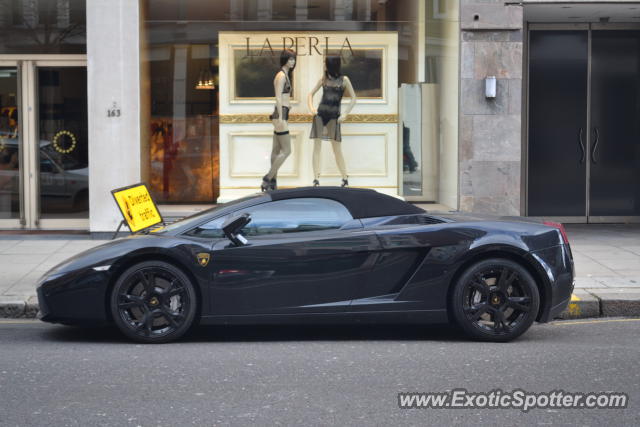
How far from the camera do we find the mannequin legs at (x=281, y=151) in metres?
13.2

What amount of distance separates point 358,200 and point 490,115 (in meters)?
6.05

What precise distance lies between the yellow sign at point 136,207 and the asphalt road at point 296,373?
6.70 feet

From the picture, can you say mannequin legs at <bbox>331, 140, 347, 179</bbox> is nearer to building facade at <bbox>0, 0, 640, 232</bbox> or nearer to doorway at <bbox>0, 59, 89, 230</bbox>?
building facade at <bbox>0, 0, 640, 232</bbox>

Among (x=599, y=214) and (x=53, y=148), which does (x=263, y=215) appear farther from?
(x=599, y=214)

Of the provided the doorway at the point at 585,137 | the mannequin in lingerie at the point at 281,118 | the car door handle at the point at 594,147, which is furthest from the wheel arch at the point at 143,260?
the car door handle at the point at 594,147

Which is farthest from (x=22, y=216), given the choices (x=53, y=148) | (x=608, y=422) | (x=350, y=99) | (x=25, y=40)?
(x=608, y=422)

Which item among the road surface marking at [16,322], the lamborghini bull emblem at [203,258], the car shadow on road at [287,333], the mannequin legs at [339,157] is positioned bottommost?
the road surface marking at [16,322]

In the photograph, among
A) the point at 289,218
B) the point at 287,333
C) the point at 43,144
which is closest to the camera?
the point at 289,218

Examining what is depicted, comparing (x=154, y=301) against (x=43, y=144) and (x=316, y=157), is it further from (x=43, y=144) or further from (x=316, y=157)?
(x=43, y=144)

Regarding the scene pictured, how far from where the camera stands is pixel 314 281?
721cm

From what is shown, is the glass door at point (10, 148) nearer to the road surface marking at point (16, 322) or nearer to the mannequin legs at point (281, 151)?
the mannequin legs at point (281, 151)

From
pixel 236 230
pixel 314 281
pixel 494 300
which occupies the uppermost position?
pixel 236 230

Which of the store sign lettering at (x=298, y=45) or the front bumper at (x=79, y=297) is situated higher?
the store sign lettering at (x=298, y=45)

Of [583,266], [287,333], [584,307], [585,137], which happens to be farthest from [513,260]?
[585,137]
